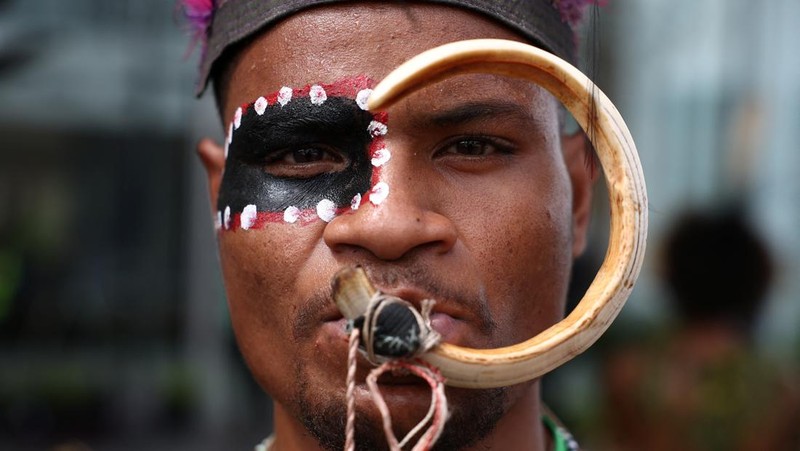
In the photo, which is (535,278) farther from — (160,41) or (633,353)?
(160,41)

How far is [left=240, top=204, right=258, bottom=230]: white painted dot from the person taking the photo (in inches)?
76.5

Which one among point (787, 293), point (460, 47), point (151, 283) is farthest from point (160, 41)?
point (460, 47)

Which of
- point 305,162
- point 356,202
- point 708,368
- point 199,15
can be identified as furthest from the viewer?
point 708,368

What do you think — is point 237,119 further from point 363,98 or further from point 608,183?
point 608,183

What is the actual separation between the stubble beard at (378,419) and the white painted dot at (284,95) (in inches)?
20.3

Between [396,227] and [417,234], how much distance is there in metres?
0.04

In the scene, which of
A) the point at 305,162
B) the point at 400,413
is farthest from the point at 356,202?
the point at 400,413

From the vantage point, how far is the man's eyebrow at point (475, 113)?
71.8 inches

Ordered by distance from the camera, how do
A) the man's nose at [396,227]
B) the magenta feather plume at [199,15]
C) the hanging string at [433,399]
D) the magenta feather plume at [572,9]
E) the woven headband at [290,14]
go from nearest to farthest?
the hanging string at [433,399] < the man's nose at [396,227] < the woven headband at [290,14] < the magenta feather plume at [572,9] < the magenta feather plume at [199,15]

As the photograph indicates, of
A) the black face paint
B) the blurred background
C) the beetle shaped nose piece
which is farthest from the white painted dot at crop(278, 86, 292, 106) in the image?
the blurred background

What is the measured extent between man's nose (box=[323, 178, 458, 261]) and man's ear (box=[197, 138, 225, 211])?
0.59m

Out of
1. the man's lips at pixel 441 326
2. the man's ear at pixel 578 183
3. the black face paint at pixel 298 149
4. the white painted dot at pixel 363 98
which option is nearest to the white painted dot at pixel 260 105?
the black face paint at pixel 298 149

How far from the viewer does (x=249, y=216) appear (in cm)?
195

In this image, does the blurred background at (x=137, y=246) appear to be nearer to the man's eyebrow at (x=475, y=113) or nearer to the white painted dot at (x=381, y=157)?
the man's eyebrow at (x=475, y=113)
